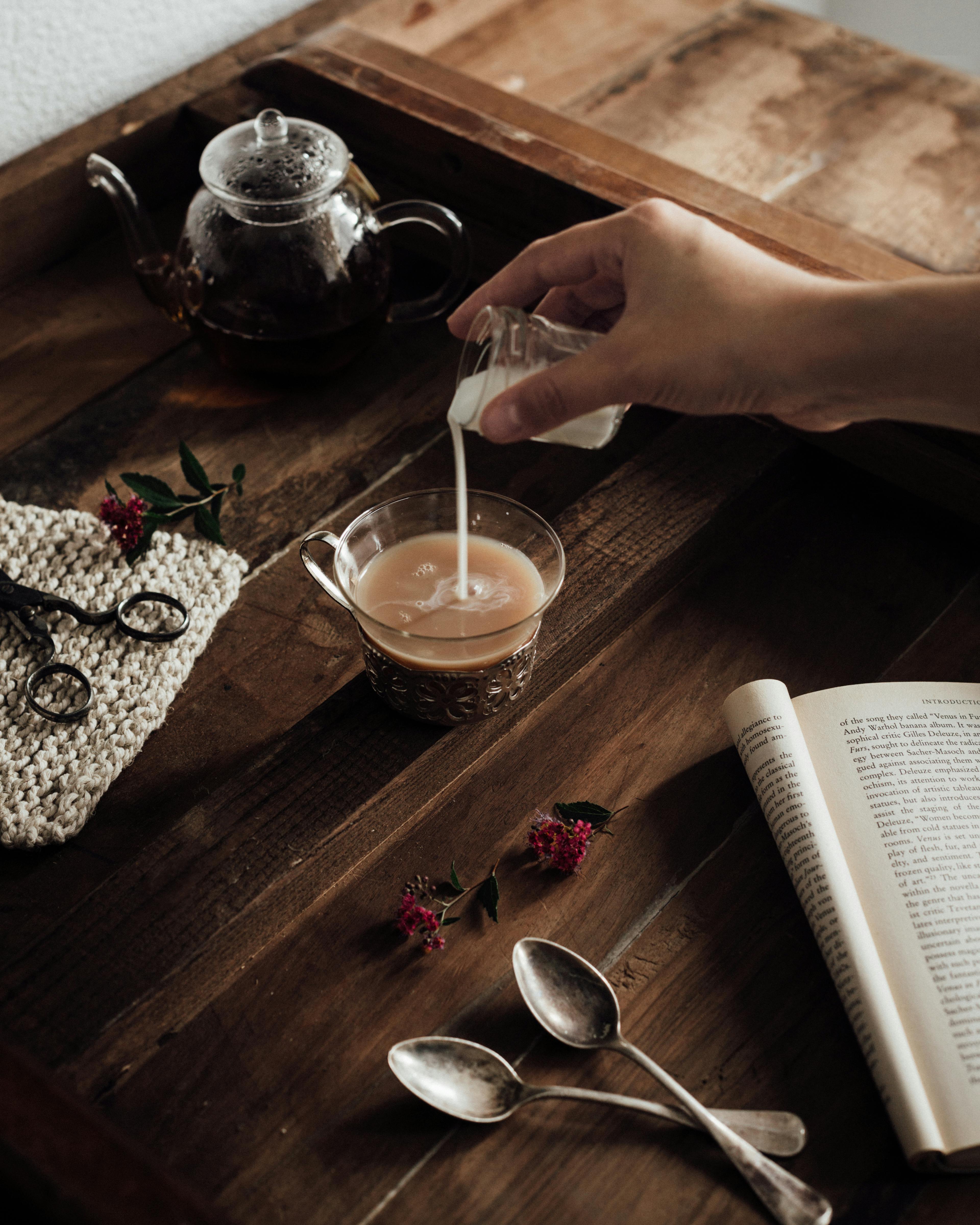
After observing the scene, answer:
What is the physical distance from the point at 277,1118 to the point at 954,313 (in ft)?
2.25

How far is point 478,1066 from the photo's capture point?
679mm

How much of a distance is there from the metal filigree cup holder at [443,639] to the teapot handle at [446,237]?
36 cm

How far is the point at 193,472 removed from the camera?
1.01 meters

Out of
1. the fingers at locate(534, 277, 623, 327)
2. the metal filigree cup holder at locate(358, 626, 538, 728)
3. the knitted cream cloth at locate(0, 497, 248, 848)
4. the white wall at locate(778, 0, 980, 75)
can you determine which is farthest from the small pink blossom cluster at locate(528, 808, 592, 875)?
the white wall at locate(778, 0, 980, 75)

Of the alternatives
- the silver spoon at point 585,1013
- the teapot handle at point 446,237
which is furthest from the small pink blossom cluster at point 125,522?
the silver spoon at point 585,1013

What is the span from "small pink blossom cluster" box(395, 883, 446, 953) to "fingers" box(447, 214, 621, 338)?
0.48 metres

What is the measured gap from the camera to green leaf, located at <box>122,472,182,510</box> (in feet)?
3.26

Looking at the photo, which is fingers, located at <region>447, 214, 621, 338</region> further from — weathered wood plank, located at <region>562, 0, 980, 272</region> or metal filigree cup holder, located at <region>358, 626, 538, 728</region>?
weathered wood plank, located at <region>562, 0, 980, 272</region>

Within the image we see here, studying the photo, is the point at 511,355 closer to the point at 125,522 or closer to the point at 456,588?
the point at 456,588

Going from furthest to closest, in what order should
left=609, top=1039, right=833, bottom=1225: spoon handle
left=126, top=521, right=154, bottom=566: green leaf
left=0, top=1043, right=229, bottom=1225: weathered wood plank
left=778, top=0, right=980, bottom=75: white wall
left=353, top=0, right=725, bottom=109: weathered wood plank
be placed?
left=778, top=0, right=980, bottom=75: white wall, left=353, top=0, right=725, bottom=109: weathered wood plank, left=126, top=521, right=154, bottom=566: green leaf, left=609, top=1039, right=833, bottom=1225: spoon handle, left=0, top=1043, right=229, bottom=1225: weathered wood plank

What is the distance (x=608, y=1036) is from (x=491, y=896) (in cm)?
13

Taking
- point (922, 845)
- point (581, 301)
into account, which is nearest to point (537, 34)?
point (581, 301)

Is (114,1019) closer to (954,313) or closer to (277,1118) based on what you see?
(277,1118)

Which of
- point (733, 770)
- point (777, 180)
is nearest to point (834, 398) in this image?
point (733, 770)
